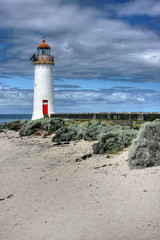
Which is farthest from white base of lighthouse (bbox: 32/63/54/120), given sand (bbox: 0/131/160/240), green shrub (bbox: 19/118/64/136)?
sand (bbox: 0/131/160/240)

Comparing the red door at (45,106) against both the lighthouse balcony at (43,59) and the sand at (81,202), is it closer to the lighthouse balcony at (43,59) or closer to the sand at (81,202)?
the lighthouse balcony at (43,59)

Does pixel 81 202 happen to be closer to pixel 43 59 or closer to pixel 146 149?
pixel 146 149

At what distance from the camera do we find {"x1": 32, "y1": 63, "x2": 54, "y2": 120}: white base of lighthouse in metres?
29.3

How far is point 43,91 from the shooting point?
29.3m

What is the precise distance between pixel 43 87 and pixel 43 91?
1.47ft

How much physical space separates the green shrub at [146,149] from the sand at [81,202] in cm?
31

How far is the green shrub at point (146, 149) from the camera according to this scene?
671 cm

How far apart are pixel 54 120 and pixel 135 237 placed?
43.8 feet

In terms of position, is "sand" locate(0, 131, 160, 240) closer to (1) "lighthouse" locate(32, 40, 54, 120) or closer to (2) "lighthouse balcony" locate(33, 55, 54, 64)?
(1) "lighthouse" locate(32, 40, 54, 120)

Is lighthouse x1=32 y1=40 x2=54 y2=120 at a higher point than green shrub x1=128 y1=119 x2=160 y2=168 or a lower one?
higher

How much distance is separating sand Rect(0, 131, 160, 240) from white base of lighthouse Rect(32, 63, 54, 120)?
69.5 feet

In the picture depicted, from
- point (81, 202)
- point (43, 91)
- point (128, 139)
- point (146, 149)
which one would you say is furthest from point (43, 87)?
point (81, 202)

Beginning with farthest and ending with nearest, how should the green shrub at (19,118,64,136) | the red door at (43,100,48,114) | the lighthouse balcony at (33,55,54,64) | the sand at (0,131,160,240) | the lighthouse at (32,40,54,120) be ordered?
1. the lighthouse balcony at (33,55,54,64)
2. the red door at (43,100,48,114)
3. the lighthouse at (32,40,54,120)
4. the green shrub at (19,118,64,136)
5. the sand at (0,131,160,240)

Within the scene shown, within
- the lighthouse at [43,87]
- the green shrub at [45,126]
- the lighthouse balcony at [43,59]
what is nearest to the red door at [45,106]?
the lighthouse at [43,87]
